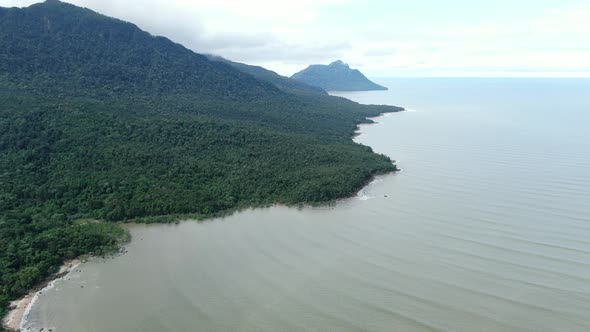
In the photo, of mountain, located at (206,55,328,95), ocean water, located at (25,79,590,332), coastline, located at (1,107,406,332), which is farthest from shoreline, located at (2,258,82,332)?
mountain, located at (206,55,328,95)

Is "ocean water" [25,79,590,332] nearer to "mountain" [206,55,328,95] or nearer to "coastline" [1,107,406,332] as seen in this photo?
"coastline" [1,107,406,332]

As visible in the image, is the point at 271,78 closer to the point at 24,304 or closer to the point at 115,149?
the point at 115,149

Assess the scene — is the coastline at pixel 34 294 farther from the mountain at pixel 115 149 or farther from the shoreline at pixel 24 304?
the mountain at pixel 115 149

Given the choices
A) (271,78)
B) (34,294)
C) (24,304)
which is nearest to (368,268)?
(34,294)

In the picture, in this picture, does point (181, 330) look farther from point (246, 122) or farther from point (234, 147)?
point (246, 122)

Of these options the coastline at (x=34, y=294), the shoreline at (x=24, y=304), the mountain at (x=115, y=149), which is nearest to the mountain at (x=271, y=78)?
the mountain at (x=115, y=149)

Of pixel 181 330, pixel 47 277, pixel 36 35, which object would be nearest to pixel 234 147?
pixel 47 277
